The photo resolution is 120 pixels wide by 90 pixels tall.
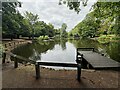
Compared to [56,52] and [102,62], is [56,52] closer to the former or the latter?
[56,52]

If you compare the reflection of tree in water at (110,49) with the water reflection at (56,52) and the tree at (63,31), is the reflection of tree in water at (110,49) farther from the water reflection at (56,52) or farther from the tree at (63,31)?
the tree at (63,31)

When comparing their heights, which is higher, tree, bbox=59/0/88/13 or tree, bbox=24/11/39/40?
tree, bbox=24/11/39/40

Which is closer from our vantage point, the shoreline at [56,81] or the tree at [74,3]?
the shoreline at [56,81]

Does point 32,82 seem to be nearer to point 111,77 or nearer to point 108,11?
point 111,77

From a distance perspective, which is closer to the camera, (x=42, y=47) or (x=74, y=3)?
(x=74, y=3)

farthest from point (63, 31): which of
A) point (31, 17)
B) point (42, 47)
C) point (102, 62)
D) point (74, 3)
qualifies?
point (74, 3)

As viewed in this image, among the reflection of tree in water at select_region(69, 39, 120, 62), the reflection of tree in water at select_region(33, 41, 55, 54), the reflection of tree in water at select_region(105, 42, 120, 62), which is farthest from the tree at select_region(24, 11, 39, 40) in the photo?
the reflection of tree in water at select_region(105, 42, 120, 62)

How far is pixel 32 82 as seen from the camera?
527cm

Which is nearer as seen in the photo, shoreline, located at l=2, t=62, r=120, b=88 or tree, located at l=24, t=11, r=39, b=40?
shoreline, located at l=2, t=62, r=120, b=88

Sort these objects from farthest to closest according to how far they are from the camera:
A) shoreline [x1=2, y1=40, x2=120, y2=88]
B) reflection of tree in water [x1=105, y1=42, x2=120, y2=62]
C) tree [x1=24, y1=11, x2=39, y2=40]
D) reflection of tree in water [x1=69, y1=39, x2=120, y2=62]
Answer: tree [x1=24, y1=11, x2=39, y2=40] → reflection of tree in water [x1=69, y1=39, x2=120, y2=62] → reflection of tree in water [x1=105, y1=42, x2=120, y2=62] → shoreline [x1=2, y1=40, x2=120, y2=88]

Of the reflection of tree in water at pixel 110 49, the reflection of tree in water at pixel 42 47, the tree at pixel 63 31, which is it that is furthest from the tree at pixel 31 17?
the tree at pixel 63 31

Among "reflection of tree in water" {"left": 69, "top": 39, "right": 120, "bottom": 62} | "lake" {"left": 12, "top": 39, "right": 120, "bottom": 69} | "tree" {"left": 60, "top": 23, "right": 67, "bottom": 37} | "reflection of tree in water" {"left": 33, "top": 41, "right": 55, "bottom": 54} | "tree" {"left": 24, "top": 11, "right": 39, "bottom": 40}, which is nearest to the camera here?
"reflection of tree in water" {"left": 69, "top": 39, "right": 120, "bottom": 62}

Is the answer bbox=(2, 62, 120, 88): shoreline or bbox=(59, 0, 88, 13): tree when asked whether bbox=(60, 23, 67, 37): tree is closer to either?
bbox=(59, 0, 88, 13): tree

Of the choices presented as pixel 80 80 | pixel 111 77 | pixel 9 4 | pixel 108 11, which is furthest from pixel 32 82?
pixel 9 4
